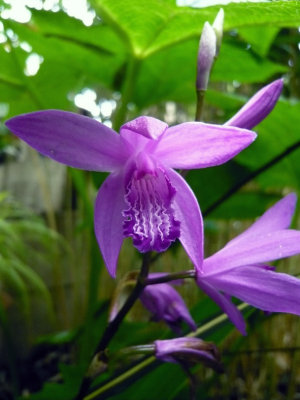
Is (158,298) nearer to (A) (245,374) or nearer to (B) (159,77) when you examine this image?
(B) (159,77)

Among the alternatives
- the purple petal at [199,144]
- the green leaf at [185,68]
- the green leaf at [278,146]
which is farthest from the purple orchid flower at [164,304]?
the green leaf at [185,68]

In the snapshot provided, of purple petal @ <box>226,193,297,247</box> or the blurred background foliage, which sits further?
the blurred background foliage

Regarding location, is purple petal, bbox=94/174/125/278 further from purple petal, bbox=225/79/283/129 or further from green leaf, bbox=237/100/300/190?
green leaf, bbox=237/100/300/190

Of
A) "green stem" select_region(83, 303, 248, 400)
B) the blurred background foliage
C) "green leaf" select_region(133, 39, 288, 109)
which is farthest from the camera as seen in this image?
"green leaf" select_region(133, 39, 288, 109)

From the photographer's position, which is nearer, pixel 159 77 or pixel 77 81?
pixel 159 77

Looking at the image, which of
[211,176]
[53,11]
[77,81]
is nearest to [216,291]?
[211,176]

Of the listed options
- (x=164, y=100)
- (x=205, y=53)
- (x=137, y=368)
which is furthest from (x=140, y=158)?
(x=164, y=100)

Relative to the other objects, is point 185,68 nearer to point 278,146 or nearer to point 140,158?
point 278,146

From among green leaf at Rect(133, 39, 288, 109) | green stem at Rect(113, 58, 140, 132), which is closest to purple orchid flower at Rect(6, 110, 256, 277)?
green stem at Rect(113, 58, 140, 132)
